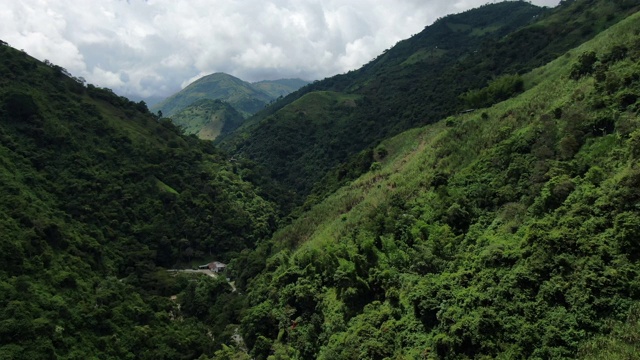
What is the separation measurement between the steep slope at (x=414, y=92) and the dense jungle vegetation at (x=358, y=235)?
2451 mm

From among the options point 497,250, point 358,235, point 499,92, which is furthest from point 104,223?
point 499,92

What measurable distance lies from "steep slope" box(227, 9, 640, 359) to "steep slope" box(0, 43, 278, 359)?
13038 millimetres

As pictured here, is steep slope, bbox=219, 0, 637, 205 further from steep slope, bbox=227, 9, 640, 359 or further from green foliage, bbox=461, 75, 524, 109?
steep slope, bbox=227, 9, 640, 359

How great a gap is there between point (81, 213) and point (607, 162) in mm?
64681

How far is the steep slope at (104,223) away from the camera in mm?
39219

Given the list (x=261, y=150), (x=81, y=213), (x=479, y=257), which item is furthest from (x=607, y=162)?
(x=261, y=150)

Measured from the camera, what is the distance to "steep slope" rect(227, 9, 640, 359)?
1934 cm

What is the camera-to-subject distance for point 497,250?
24.5m

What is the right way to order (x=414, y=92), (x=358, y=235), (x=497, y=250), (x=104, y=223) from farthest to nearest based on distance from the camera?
1. (x=414, y=92)
2. (x=104, y=223)
3. (x=358, y=235)
4. (x=497, y=250)

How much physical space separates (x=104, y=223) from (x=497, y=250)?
58.5 meters

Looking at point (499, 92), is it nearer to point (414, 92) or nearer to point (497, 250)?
point (497, 250)

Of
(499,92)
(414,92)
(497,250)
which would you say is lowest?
(497,250)

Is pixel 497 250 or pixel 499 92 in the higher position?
pixel 499 92

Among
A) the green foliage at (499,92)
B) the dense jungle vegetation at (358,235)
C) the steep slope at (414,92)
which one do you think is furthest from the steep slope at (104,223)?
the green foliage at (499,92)
